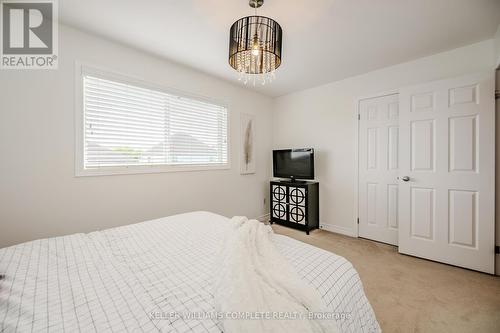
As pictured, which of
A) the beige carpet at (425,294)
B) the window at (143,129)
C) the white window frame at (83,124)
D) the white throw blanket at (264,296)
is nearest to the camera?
the white throw blanket at (264,296)

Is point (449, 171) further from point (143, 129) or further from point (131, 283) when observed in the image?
point (143, 129)

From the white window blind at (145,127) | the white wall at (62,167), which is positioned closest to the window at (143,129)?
the white window blind at (145,127)

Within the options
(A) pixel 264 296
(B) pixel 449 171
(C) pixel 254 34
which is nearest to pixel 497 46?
(B) pixel 449 171

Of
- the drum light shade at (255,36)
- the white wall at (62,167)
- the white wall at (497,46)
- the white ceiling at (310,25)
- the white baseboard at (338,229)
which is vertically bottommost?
the white baseboard at (338,229)

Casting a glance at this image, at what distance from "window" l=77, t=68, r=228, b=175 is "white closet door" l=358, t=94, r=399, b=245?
2278 mm

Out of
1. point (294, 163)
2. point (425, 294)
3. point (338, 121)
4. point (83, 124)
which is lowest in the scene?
point (425, 294)

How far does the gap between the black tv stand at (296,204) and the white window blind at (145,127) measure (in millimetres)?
1277

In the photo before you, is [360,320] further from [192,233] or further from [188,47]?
[188,47]

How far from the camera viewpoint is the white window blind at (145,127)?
2127 mm

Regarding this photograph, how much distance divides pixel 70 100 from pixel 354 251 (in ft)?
12.1

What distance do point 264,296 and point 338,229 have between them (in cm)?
304

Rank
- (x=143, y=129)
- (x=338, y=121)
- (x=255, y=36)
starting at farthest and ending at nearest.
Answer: (x=338, y=121) < (x=143, y=129) < (x=255, y=36)

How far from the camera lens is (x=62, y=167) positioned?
6.38ft

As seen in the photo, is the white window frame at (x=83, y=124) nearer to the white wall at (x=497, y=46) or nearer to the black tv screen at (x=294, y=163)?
the black tv screen at (x=294, y=163)
